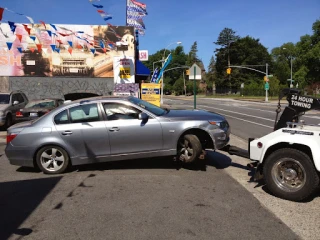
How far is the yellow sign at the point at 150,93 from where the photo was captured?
17.2 meters

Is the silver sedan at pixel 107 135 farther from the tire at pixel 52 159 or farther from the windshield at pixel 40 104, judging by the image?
the windshield at pixel 40 104

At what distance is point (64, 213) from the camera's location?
4691 mm

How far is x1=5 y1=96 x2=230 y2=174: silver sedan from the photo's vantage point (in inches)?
263

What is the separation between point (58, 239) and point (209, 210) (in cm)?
208

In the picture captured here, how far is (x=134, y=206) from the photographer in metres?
4.88

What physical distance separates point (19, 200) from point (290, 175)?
4346 mm

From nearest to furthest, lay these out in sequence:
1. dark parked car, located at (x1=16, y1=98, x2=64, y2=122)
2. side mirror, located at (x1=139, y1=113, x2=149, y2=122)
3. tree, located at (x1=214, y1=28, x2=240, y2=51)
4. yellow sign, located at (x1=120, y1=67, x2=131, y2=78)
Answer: side mirror, located at (x1=139, y1=113, x2=149, y2=122) < dark parked car, located at (x1=16, y1=98, x2=64, y2=122) < yellow sign, located at (x1=120, y1=67, x2=131, y2=78) < tree, located at (x1=214, y1=28, x2=240, y2=51)

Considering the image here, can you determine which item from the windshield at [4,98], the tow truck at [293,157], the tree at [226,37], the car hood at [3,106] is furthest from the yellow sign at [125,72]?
the tree at [226,37]

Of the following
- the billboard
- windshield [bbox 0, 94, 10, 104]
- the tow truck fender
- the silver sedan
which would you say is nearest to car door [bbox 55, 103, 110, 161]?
the silver sedan

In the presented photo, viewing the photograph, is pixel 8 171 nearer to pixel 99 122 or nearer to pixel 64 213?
pixel 99 122

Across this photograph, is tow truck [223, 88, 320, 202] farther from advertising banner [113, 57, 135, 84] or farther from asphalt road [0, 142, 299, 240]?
advertising banner [113, 57, 135, 84]

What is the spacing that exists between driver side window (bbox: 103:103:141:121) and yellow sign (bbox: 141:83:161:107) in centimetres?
1033

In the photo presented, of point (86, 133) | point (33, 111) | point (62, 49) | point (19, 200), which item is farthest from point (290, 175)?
point (62, 49)

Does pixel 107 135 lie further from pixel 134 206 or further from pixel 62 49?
pixel 62 49
